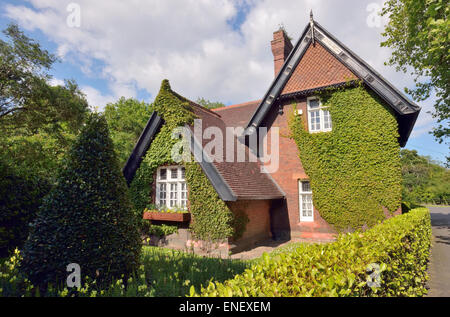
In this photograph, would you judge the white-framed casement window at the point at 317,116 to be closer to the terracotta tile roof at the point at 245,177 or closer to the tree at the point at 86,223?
the terracotta tile roof at the point at 245,177

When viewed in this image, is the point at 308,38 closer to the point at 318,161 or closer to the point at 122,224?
the point at 318,161

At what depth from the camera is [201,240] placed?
1026cm

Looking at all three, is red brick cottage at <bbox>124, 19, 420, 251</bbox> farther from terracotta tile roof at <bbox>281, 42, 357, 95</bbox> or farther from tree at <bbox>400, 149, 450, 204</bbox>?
tree at <bbox>400, 149, 450, 204</bbox>

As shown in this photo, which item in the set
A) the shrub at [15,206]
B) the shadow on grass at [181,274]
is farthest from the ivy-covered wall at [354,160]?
the shrub at [15,206]

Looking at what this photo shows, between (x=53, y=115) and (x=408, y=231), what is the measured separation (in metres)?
16.9

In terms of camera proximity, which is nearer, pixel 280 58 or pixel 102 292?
pixel 102 292

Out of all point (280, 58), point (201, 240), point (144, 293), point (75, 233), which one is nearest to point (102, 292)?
point (144, 293)

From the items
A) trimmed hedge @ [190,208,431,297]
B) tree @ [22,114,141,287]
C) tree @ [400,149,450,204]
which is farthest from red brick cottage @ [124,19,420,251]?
tree @ [400,149,450,204]

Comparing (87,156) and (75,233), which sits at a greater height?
(87,156)

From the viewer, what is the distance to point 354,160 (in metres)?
11.7

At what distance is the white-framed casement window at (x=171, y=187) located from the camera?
1148 cm

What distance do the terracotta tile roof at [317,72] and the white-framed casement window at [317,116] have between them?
868mm

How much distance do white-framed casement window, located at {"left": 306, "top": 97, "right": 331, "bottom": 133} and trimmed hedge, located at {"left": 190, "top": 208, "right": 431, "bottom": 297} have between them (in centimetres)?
834

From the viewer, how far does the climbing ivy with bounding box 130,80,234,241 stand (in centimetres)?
985
